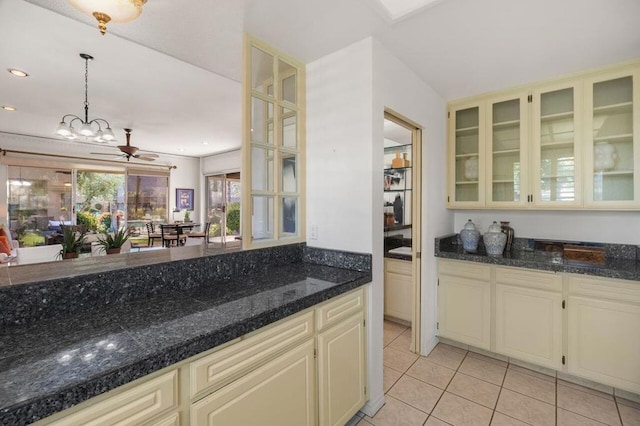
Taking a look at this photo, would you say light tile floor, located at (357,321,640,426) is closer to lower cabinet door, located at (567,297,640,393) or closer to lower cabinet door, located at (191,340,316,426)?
lower cabinet door, located at (567,297,640,393)

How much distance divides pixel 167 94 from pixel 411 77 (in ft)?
9.65

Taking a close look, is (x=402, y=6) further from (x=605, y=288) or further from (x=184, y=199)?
(x=184, y=199)

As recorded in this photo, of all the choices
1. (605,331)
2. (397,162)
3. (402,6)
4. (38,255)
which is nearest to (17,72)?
(38,255)

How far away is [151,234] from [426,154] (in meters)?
6.80

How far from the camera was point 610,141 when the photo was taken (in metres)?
2.26

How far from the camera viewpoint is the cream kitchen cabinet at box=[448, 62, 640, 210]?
7.23 ft

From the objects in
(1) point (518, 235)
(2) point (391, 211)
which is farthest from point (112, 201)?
(1) point (518, 235)

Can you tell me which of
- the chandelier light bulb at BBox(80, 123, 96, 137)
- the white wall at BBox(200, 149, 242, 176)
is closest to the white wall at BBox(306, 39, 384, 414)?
the chandelier light bulb at BBox(80, 123, 96, 137)

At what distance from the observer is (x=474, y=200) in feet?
9.10

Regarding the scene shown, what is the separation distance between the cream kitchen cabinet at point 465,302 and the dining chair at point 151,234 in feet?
21.1

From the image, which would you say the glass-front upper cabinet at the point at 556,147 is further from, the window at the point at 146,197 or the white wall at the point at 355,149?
the window at the point at 146,197

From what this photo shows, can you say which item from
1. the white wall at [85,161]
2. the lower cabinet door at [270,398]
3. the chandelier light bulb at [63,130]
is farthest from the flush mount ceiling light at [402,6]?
the white wall at [85,161]

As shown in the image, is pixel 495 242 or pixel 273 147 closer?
pixel 273 147

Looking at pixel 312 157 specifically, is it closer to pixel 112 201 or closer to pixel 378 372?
pixel 378 372
